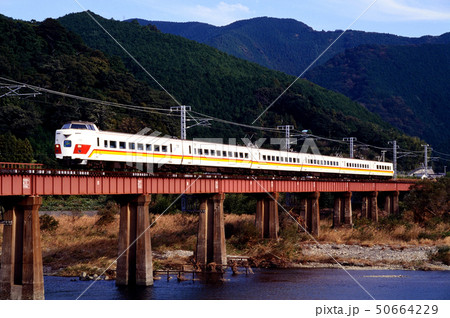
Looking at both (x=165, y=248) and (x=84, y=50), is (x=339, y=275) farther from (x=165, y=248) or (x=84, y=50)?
(x=84, y=50)

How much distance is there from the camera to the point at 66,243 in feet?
230

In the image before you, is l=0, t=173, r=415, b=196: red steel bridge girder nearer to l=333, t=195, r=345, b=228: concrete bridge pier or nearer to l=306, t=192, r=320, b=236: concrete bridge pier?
l=306, t=192, r=320, b=236: concrete bridge pier

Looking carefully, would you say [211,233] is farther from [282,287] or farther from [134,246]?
[282,287]

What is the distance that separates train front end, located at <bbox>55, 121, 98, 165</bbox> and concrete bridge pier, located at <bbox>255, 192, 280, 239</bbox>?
92.5ft

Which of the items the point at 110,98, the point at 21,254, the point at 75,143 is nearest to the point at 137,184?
the point at 75,143

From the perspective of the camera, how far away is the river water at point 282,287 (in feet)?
149

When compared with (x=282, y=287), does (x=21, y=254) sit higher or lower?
higher

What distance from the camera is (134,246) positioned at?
50094 mm

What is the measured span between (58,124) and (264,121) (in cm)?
7853

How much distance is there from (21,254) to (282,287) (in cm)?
1929

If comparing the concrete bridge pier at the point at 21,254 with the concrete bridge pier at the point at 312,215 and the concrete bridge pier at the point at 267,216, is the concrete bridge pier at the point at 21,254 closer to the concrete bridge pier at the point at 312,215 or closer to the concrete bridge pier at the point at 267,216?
the concrete bridge pier at the point at 267,216

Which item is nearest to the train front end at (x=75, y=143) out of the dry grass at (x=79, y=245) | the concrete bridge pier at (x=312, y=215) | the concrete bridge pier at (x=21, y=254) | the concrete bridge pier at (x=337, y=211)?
the concrete bridge pier at (x=21, y=254)

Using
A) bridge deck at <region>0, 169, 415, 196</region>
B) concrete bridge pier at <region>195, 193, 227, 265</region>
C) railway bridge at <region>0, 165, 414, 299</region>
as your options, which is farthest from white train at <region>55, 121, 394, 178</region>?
concrete bridge pier at <region>195, 193, 227, 265</region>

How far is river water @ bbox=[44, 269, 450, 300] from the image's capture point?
45.3 metres
